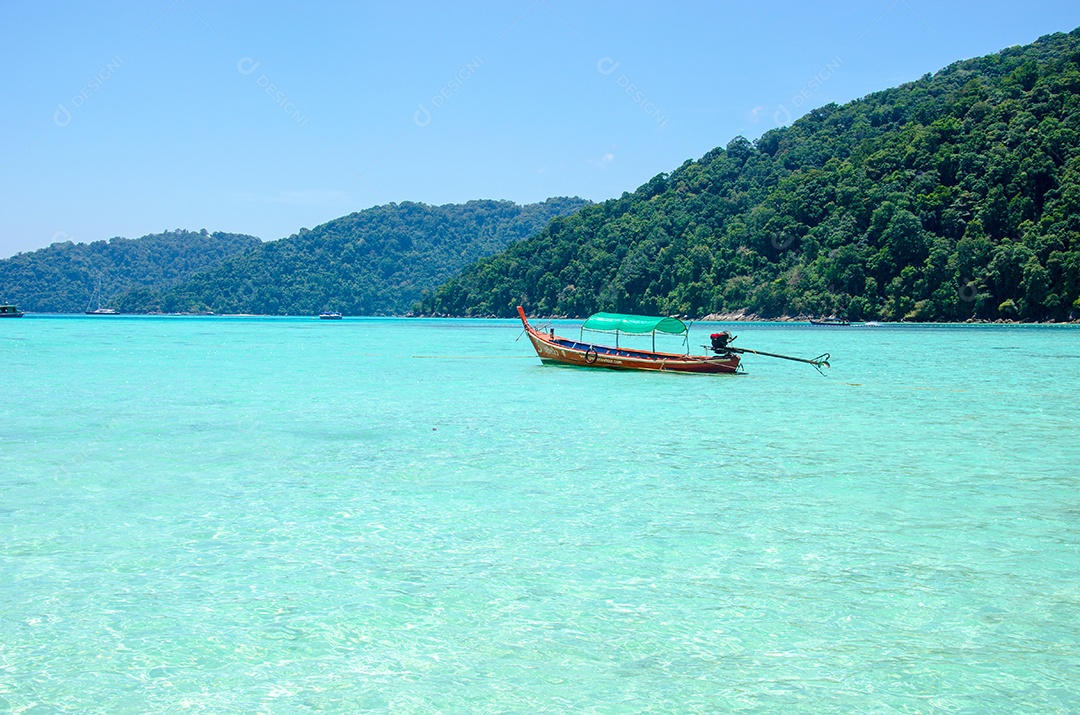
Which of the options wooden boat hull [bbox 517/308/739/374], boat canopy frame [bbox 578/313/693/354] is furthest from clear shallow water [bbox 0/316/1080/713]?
boat canopy frame [bbox 578/313/693/354]

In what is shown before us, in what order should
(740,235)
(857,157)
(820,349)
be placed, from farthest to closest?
(740,235) → (857,157) → (820,349)

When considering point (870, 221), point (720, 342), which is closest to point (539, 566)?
point (720, 342)

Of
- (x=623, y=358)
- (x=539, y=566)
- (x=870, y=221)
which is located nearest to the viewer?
(x=539, y=566)

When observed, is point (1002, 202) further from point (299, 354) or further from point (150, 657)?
point (150, 657)

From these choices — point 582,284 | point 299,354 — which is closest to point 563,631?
point 299,354

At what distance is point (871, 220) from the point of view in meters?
93.3

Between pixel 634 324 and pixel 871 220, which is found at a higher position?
pixel 871 220

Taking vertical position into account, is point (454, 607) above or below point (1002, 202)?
below

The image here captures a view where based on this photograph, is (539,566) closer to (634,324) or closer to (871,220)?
(634,324)

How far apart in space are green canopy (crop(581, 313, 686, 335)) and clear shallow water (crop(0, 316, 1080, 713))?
12.0 metres

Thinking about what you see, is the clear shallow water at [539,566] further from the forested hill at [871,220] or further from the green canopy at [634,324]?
the forested hill at [871,220]

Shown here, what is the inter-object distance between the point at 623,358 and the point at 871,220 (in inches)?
2813

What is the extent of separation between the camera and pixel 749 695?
521 centimetres

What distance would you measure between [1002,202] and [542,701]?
91.1m
